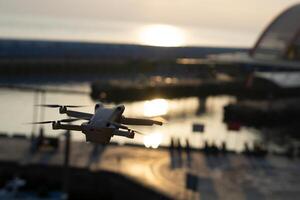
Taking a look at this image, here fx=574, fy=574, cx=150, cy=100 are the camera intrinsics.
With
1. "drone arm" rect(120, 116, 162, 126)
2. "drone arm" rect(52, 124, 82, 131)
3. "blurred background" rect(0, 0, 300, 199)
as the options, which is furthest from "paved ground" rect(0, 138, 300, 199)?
"drone arm" rect(52, 124, 82, 131)

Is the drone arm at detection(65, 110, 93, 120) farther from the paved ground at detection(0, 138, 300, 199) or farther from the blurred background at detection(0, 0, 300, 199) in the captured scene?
the paved ground at detection(0, 138, 300, 199)

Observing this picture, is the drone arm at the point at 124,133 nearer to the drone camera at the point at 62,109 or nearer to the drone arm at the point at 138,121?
the drone arm at the point at 138,121

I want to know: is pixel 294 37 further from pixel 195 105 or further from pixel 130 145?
pixel 130 145

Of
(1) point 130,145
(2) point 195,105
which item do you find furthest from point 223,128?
(1) point 130,145

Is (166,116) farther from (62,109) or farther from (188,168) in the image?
(62,109)

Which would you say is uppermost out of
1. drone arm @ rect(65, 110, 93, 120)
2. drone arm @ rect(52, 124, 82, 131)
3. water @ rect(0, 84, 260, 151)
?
drone arm @ rect(65, 110, 93, 120)

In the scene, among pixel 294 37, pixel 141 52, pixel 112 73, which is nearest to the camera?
pixel 294 37
